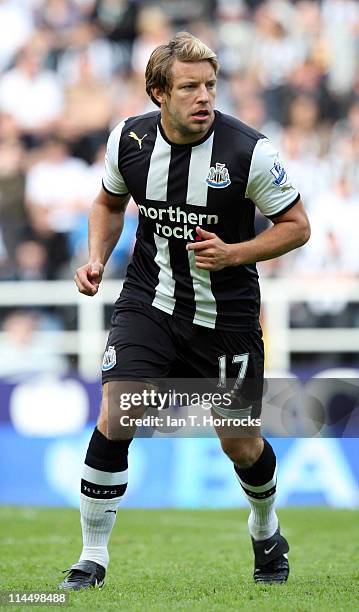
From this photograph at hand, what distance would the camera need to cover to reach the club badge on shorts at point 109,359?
5.70 m

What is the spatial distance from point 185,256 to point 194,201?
287mm

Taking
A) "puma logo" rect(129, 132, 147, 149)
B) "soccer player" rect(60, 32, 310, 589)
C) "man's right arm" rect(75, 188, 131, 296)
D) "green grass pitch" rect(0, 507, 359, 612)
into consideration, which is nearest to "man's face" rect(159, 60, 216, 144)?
"soccer player" rect(60, 32, 310, 589)

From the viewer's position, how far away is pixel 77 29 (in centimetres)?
1445

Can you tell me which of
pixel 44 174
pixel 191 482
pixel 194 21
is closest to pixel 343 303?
pixel 191 482

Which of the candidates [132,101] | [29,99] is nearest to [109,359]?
[132,101]

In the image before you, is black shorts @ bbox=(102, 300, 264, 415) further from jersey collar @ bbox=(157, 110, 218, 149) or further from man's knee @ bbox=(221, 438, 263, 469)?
jersey collar @ bbox=(157, 110, 218, 149)

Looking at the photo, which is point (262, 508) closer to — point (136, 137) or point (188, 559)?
point (188, 559)

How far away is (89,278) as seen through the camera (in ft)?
18.6

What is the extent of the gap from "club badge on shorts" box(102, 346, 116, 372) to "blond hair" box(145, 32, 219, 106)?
4.19ft

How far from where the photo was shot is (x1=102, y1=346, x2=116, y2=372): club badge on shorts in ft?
18.7

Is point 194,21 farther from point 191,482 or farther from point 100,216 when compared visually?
point 100,216

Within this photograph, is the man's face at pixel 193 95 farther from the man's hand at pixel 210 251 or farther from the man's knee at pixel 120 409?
the man's knee at pixel 120 409

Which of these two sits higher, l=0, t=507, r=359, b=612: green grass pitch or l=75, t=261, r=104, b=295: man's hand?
l=75, t=261, r=104, b=295: man's hand

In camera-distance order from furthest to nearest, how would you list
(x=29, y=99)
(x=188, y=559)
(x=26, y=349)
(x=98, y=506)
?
1. (x=29, y=99)
2. (x=26, y=349)
3. (x=188, y=559)
4. (x=98, y=506)
